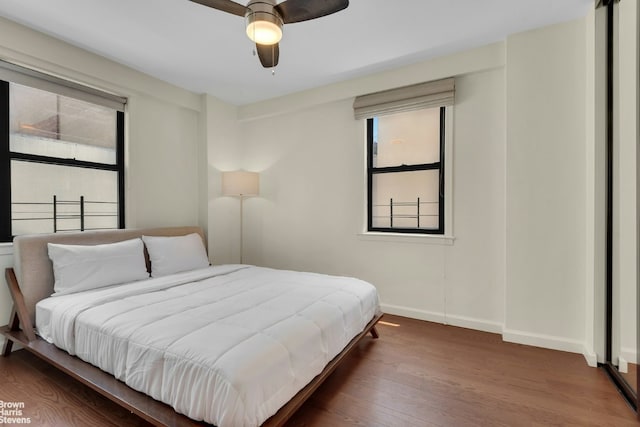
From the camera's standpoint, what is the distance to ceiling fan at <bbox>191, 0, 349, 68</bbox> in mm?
1658

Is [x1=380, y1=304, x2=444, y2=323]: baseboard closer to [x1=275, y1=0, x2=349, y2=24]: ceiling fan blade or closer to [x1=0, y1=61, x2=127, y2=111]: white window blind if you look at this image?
[x1=275, y1=0, x2=349, y2=24]: ceiling fan blade

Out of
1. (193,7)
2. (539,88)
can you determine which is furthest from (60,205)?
(539,88)

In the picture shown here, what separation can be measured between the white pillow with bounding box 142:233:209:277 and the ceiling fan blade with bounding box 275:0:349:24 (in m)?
2.35

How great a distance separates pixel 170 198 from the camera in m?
3.63

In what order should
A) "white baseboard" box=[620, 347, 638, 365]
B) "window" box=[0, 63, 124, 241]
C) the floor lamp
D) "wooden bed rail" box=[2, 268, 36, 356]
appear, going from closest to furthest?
"white baseboard" box=[620, 347, 638, 365] → "wooden bed rail" box=[2, 268, 36, 356] → "window" box=[0, 63, 124, 241] → the floor lamp

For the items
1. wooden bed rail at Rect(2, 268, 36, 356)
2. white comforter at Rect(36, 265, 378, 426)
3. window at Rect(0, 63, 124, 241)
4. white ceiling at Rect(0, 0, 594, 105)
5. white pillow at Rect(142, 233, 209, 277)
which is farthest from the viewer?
white pillow at Rect(142, 233, 209, 277)

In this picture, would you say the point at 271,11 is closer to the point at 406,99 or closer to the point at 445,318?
the point at 406,99

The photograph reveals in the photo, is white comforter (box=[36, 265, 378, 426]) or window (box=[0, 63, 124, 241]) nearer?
white comforter (box=[36, 265, 378, 426])

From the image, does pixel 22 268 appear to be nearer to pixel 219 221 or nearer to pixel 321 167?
pixel 219 221

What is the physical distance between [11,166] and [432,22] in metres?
3.68

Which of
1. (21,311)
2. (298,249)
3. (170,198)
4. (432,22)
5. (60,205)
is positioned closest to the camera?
(21,311)

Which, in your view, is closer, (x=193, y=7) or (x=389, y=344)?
(x=193, y=7)

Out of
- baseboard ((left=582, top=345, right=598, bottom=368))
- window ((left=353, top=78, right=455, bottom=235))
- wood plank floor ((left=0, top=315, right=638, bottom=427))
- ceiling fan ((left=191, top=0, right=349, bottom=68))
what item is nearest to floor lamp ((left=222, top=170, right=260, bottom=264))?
window ((left=353, top=78, right=455, bottom=235))

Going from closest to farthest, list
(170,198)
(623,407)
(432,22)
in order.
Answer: (623,407) → (432,22) → (170,198)
